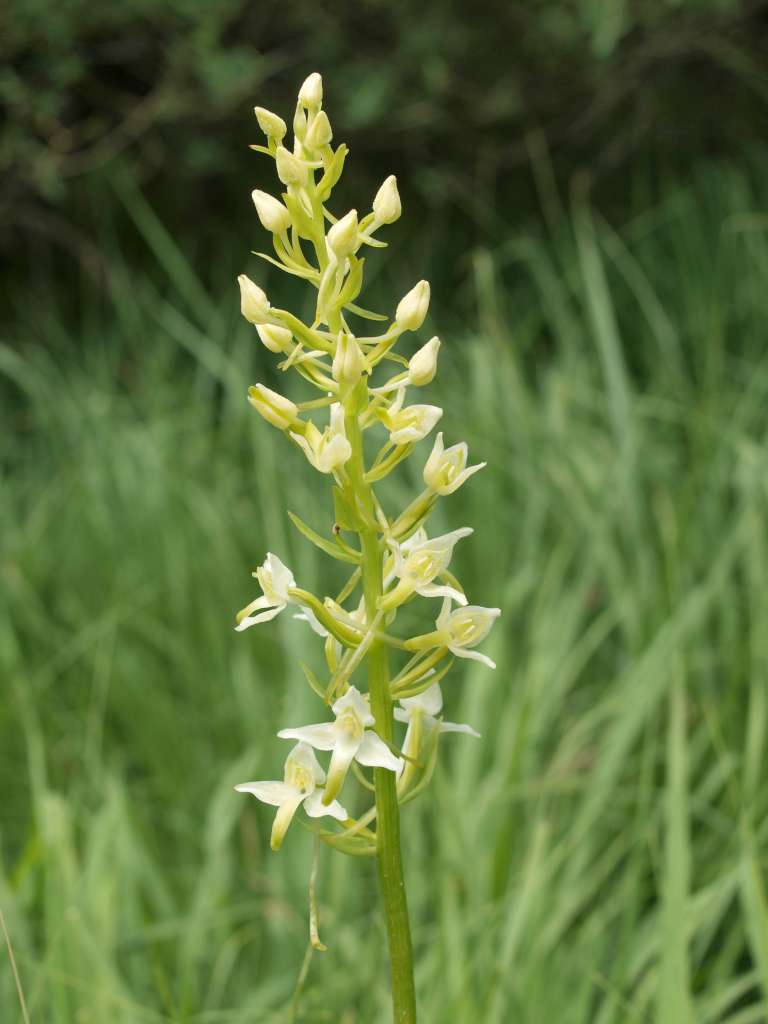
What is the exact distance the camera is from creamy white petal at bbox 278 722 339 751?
3.86ft

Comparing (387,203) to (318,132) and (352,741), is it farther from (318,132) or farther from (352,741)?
(352,741)

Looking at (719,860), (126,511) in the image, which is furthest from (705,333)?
(719,860)

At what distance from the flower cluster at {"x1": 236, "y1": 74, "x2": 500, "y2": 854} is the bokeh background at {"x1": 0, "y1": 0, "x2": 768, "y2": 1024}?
2.63ft

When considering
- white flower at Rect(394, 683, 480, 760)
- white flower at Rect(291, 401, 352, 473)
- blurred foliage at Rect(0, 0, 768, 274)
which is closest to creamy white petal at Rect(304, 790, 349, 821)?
white flower at Rect(394, 683, 480, 760)

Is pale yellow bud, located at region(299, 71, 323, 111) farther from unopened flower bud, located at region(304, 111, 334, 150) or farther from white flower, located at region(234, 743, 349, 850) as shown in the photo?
white flower, located at region(234, 743, 349, 850)

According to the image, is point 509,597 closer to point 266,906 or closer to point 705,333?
point 266,906

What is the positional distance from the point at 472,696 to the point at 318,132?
75.7 inches

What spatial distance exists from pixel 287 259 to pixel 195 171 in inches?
205

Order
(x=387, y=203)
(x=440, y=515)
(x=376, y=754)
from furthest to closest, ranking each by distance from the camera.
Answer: (x=440, y=515) < (x=387, y=203) < (x=376, y=754)

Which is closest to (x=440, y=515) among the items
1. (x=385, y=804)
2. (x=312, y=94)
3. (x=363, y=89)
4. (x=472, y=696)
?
(x=472, y=696)

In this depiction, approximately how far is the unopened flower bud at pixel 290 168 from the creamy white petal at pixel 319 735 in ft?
1.78

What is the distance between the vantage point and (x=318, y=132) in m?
1.25

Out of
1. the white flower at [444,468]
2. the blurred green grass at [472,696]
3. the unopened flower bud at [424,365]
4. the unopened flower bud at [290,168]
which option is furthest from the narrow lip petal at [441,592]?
the blurred green grass at [472,696]

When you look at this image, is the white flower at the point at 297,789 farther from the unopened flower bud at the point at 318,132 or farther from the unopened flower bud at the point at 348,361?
the unopened flower bud at the point at 318,132
